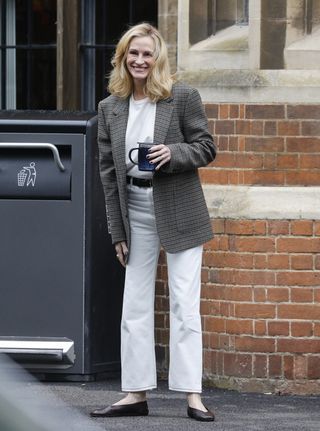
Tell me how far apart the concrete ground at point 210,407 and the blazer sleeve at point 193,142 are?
1250 mm

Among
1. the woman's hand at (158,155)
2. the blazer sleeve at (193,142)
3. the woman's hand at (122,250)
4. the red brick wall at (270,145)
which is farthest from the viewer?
the red brick wall at (270,145)

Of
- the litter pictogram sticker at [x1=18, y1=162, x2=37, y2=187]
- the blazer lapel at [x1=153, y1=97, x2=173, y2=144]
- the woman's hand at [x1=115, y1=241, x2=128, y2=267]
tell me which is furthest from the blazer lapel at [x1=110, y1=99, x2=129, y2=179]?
the litter pictogram sticker at [x1=18, y1=162, x2=37, y2=187]

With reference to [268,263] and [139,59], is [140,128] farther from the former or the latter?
[268,263]

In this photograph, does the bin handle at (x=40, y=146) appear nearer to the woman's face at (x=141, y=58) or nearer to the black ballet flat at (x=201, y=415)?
the woman's face at (x=141, y=58)

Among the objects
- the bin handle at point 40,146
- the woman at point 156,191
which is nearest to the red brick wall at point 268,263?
the bin handle at point 40,146

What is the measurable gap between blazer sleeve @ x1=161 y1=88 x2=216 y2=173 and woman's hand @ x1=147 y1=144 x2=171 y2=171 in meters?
0.08

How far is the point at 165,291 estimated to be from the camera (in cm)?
822

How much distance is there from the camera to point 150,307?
6820 mm

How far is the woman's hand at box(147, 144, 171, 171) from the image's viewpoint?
6.39 m

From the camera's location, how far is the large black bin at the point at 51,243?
7.77 m

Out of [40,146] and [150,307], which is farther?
[40,146]

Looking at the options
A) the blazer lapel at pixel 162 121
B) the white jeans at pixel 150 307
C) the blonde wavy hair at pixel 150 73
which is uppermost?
the blonde wavy hair at pixel 150 73

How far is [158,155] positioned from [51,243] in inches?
62.9

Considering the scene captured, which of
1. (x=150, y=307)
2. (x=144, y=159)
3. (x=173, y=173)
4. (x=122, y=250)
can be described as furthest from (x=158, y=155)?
(x=150, y=307)
